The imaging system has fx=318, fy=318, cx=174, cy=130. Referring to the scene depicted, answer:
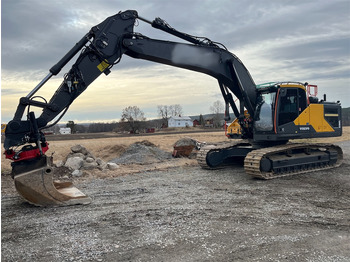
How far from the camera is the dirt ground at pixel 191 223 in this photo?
4652mm

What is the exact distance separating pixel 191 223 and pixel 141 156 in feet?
33.3

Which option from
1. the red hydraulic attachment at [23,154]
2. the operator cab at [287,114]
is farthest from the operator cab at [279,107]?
the red hydraulic attachment at [23,154]

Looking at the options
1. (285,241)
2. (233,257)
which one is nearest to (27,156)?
(233,257)

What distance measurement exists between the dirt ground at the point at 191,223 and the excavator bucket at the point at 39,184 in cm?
25

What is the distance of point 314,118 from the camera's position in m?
10.8

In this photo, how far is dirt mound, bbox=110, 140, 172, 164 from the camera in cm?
1530

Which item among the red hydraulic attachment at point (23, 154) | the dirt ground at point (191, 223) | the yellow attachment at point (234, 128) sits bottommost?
the dirt ground at point (191, 223)

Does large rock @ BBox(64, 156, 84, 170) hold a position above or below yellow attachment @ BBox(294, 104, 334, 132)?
below

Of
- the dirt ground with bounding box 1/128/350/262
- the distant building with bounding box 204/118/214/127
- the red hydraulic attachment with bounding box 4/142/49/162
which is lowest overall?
the dirt ground with bounding box 1/128/350/262

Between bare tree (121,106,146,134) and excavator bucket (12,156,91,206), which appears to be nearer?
excavator bucket (12,156,91,206)

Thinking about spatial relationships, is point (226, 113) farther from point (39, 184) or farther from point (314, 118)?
point (39, 184)

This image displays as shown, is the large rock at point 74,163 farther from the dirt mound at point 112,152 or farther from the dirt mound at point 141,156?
the dirt mound at point 112,152

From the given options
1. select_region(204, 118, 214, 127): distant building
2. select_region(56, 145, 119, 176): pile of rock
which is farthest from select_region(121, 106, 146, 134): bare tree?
select_region(56, 145, 119, 176): pile of rock

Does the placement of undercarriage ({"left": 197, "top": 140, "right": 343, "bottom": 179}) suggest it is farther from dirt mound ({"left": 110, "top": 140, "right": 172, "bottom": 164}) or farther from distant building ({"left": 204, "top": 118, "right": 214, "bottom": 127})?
distant building ({"left": 204, "top": 118, "right": 214, "bottom": 127})
